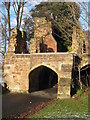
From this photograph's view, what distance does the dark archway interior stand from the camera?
1537 centimetres

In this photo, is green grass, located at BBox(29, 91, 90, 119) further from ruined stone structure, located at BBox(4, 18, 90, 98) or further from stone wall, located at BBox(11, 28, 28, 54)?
stone wall, located at BBox(11, 28, 28, 54)

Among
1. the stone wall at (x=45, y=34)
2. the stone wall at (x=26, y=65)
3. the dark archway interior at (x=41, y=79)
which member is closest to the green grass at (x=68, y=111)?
the stone wall at (x=26, y=65)

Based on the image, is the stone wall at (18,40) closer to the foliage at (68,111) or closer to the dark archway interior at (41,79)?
the dark archway interior at (41,79)

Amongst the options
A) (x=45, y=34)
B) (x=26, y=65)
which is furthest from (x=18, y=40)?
(x=45, y=34)

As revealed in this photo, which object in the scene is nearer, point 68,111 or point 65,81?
point 68,111

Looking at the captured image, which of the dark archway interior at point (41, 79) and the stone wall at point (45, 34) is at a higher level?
the stone wall at point (45, 34)

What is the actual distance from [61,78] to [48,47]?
9.79 m

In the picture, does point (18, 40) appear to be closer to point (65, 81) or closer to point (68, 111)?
point (65, 81)

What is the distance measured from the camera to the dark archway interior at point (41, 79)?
15.4 metres

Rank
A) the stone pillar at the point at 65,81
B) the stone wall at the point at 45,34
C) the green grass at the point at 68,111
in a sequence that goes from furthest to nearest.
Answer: the stone wall at the point at 45,34 < the stone pillar at the point at 65,81 < the green grass at the point at 68,111

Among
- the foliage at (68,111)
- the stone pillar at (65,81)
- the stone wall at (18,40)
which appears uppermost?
the stone wall at (18,40)

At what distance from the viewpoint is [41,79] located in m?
17.6

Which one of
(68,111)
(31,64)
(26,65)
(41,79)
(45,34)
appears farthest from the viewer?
(45,34)

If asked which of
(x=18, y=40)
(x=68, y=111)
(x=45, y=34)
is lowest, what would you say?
(x=68, y=111)
